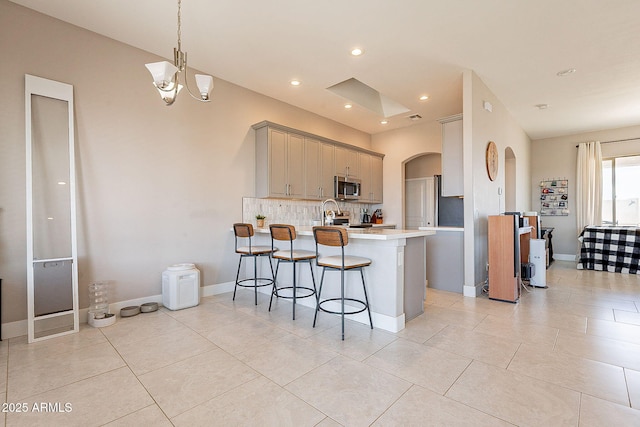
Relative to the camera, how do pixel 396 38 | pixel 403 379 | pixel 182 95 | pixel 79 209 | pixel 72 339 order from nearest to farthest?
pixel 403 379 < pixel 72 339 < pixel 79 209 < pixel 396 38 < pixel 182 95

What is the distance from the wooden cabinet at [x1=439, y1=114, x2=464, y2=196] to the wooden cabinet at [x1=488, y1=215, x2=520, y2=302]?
71 cm

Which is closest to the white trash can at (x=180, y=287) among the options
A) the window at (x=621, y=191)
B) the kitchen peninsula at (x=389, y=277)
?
the kitchen peninsula at (x=389, y=277)

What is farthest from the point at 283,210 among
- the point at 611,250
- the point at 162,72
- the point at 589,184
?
the point at 589,184

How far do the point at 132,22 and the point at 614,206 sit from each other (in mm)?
9741

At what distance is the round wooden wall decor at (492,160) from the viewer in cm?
458

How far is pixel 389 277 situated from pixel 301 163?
281 centimetres

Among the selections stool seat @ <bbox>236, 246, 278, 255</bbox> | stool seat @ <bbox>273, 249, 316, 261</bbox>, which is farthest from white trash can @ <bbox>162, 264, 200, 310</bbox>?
stool seat @ <bbox>273, 249, 316, 261</bbox>

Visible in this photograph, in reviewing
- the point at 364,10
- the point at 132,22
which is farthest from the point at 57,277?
the point at 364,10

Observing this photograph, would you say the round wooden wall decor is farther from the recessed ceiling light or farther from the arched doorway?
the arched doorway

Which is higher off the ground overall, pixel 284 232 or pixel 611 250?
pixel 284 232

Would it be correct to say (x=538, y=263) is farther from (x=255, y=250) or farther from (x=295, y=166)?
(x=255, y=250)

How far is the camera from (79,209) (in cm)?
308

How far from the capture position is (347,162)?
600 centimetres

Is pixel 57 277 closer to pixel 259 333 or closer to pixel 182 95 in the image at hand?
pixel 259 333
